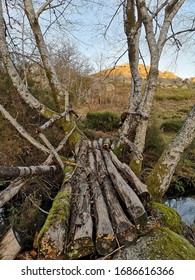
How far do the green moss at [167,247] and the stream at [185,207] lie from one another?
261 cm

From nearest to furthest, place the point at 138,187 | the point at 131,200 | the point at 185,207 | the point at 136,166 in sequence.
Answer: the point at 131,200, the point at 138,187, the point at 136,166, the point at 185,207

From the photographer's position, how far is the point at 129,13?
19.5 feet

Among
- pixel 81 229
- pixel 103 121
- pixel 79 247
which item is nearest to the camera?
pixel 79 247

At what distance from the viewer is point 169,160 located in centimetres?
416

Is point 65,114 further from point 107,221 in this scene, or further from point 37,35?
point 107,221

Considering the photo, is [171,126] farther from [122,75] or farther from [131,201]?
[122,75]

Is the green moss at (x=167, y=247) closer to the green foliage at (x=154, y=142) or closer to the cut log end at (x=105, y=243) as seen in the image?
the cut log end at (x=105, y=243)

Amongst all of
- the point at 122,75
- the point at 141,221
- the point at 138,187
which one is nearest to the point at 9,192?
the point at 141,221

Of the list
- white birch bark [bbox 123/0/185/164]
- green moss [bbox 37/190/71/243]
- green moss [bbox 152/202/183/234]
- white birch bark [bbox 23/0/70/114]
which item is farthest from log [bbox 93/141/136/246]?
white birch bark [bbox 23/0/70/114]

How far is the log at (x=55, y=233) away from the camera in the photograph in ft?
7.25

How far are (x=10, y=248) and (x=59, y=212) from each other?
0.60m

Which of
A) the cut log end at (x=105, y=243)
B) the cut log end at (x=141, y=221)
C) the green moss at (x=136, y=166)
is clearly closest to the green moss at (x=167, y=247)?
the cut log end at (x=141, y=221)

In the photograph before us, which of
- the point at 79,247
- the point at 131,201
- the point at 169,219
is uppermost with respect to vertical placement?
the point at 131,201
